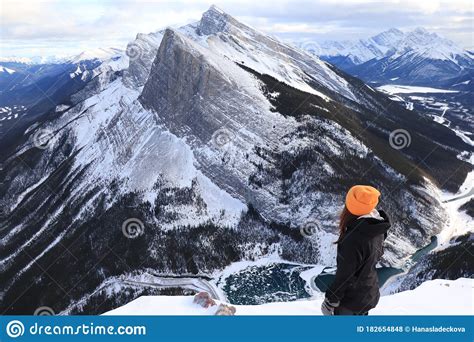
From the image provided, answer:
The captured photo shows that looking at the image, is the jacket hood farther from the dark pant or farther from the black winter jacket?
the dark pant

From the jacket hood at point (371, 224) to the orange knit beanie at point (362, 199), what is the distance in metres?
0.16

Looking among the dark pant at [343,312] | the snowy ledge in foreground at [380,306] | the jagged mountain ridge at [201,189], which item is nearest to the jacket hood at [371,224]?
the dark pant at [343,312]

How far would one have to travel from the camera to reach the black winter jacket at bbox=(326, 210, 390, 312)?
8586 millimetres

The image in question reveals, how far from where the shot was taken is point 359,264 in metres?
8.88

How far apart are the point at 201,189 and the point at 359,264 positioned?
11251cm

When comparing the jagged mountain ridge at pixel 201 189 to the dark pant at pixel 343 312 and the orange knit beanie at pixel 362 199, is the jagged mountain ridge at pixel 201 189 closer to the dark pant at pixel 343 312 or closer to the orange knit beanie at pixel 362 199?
the dark pant at pixel 343 312

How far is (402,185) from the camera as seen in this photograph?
405ft

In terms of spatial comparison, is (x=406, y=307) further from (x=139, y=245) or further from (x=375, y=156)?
(x=375, y=156)

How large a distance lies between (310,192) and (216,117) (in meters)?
41.2

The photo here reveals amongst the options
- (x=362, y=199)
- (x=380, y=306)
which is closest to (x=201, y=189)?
(x=380, y=306)

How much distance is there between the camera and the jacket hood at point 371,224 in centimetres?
849

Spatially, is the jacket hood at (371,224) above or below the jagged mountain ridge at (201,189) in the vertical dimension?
above

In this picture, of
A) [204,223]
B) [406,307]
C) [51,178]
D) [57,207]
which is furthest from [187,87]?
[406,307]

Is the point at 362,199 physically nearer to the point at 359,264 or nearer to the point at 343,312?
the point at 359,264
